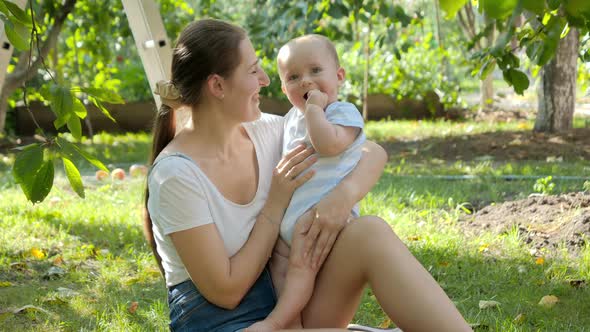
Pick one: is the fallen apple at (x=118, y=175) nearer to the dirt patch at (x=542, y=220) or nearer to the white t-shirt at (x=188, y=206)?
the dirt patch at (x=542, y=220)

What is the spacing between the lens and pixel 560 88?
755cm

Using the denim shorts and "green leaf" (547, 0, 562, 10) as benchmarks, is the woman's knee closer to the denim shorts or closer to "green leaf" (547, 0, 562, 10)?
the denim shorts

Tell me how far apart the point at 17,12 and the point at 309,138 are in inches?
34.4

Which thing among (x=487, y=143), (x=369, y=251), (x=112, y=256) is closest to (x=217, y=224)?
(x=369, y=251)

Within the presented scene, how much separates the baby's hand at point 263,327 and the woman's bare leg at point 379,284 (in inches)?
6.9

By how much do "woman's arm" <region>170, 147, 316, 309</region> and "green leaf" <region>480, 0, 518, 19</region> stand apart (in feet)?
4.25

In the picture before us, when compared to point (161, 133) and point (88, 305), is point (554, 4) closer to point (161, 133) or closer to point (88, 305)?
point (161, 133)

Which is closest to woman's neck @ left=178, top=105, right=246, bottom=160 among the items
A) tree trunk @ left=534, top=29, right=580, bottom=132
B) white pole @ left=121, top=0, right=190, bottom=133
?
white pole @ left=121, top=0, right=190, bottom=133

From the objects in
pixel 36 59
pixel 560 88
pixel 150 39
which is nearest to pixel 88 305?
pixel 150 39

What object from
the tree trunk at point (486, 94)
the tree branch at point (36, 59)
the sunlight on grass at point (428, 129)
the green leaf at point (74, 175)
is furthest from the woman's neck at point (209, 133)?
the tree trunk at point (486, 94)

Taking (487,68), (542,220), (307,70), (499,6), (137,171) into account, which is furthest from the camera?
(137,171)

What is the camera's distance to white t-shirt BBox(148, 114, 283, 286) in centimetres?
214

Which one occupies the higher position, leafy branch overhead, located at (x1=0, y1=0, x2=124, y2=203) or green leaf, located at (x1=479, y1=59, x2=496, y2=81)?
leafy branch overhead, located at (x1=0, y1=0, x2=124, y2=203)

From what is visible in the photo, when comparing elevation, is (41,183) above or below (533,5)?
below
